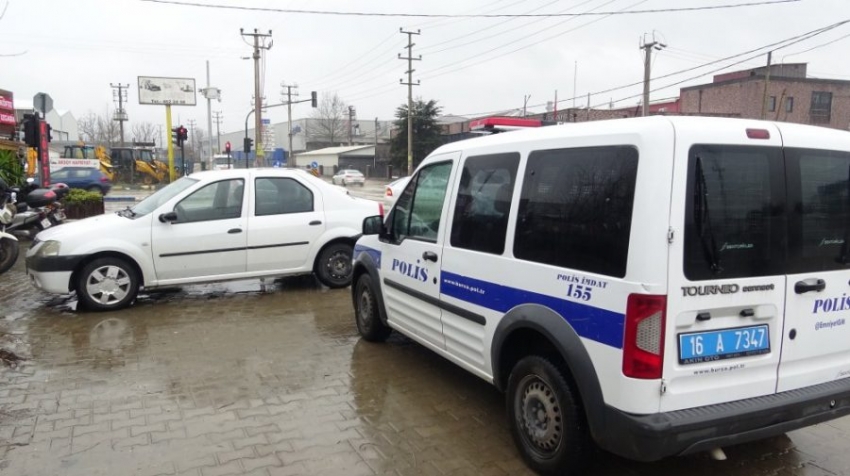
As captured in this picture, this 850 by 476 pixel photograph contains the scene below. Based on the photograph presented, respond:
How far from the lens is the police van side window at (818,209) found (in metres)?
3.02

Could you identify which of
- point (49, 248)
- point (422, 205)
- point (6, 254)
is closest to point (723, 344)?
point (422, 205)

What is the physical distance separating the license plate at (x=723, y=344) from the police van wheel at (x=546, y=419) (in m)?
0.64

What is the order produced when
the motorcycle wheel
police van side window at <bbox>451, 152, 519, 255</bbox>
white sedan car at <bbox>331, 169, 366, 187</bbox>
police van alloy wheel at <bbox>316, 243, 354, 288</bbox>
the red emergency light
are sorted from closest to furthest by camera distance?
police van side window at <bbox>451, 152, 519, 255</bbox> < the red emergency light < police van alloy wheel at <bbox>316, 243, 354, 288</bbox> < the motorcycle wheel < white sedan car at <bbox>331, 169, 366, 187</bbox>

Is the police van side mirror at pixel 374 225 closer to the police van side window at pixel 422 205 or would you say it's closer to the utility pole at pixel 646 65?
the police van side window at pixel 422 205

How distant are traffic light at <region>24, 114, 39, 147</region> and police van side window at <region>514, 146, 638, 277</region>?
14.6 m

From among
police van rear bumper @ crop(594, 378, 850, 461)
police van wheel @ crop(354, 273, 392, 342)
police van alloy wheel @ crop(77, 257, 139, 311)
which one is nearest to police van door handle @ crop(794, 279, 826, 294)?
police van rear bumper @ crop(594, 378, 850, 461)

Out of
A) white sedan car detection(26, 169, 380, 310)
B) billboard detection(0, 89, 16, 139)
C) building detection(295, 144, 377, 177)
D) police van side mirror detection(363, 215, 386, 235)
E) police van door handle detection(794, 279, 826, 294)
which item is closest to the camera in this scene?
police van door handle detection(794, 279, 826, 294)

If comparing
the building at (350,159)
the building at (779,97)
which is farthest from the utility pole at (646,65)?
the building at (350,159)

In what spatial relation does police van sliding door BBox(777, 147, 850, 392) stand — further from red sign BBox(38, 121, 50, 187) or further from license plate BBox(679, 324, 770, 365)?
red sign BBox(38, 121, 50, 187)

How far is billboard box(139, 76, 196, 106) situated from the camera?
4541 centimetres

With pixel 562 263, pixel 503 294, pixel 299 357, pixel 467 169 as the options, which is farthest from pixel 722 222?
pixel 299 357

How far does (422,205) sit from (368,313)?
1494 millimetres

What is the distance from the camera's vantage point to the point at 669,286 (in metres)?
2.69

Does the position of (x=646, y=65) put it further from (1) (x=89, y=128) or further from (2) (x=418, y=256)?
(1) (x=89, y=128)
